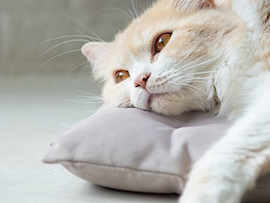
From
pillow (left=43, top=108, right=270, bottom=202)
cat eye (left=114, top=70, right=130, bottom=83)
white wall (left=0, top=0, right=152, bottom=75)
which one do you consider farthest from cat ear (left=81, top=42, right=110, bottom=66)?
white wall (left=0, top=0, right=152, bottom=75)

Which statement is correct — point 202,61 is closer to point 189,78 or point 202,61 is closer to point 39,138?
point 189,78

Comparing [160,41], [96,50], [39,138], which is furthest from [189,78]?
[39,138]

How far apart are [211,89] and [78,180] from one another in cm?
50

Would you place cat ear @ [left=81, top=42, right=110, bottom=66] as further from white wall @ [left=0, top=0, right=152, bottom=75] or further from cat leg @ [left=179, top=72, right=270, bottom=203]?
white wall @ [left=0, top=0, right=152, bottom=75]

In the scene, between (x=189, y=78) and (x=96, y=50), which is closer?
(x=189, y=78)

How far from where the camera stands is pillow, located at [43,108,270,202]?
1.30m

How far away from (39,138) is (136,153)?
80 centimetres

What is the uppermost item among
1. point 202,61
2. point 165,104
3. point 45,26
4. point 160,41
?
point 45,26

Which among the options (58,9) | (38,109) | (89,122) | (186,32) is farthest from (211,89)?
(58,9)

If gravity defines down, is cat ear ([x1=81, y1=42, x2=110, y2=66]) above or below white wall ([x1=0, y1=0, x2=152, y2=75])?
below

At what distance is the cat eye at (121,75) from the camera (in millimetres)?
1818

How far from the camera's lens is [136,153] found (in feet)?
4.41

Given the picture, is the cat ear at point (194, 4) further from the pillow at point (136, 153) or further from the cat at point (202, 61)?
the pillow at point (136, 153)

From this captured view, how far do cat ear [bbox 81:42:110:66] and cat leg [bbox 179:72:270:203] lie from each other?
0.80 metres
